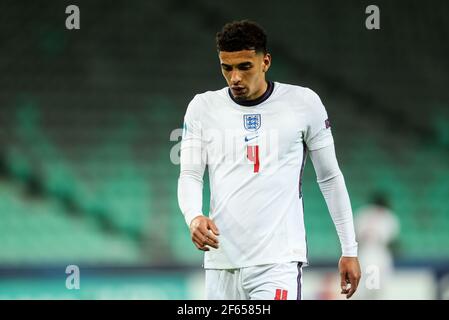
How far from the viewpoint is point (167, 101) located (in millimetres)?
7523

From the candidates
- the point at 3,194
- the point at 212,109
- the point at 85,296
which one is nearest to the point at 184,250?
the point at 85,296

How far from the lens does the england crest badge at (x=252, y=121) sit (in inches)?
142

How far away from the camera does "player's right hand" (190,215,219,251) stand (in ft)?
10.7

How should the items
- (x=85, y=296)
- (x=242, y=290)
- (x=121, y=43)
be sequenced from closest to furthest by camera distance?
1. (x=242, y=290)
2. (x=85, y=296)
3. (x=121, y=43)

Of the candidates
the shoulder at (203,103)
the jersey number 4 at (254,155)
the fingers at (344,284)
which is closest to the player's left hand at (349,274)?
the fingers at (344,284)

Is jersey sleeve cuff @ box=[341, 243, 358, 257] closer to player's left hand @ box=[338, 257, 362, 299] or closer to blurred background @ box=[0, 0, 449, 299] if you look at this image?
player's left hand @ box=[338, 257, 362, 299]

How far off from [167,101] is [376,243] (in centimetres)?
194

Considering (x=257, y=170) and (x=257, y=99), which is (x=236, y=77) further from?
(x=257, y=170)

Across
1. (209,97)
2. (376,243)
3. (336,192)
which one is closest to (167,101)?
(376,243)

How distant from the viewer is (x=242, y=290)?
353 cm

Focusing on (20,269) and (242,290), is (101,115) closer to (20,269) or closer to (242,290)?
(20,269)

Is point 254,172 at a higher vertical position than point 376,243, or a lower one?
lower

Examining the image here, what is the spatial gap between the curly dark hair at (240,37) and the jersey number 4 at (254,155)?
373 millimetres

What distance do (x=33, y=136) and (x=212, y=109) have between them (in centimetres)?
408
